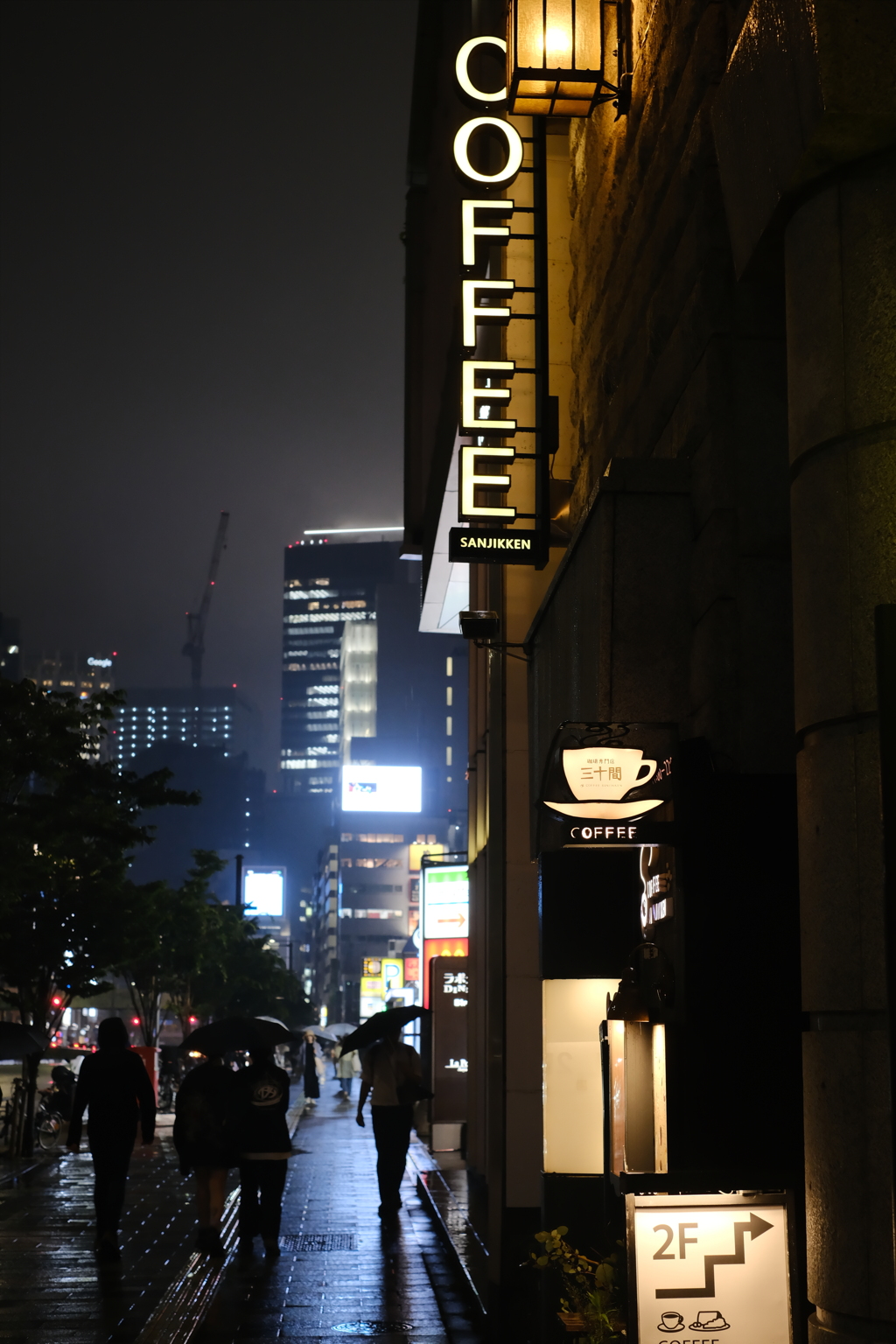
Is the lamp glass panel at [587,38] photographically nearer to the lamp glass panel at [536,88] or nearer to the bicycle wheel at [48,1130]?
the lamp glass panel at [536,88]

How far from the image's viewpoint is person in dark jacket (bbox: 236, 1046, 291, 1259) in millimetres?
12914

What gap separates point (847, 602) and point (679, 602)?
2.13 m

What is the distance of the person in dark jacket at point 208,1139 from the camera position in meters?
12.6

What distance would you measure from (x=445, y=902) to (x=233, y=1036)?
20.3m

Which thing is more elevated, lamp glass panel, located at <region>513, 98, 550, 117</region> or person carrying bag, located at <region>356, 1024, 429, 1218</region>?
lamp glass panel, located at <region>513, 98, 550, 117</region>

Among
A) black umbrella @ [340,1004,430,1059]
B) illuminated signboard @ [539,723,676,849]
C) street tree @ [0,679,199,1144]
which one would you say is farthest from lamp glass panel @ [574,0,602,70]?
street tree @ [0,679,199,1144]

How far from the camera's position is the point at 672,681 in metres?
7.14

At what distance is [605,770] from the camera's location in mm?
6520

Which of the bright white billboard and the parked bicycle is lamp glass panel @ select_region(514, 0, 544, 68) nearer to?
the parked bicycle

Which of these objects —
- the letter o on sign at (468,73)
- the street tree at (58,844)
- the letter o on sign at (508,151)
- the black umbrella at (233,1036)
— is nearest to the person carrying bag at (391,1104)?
the black umbrella at (233,1036)

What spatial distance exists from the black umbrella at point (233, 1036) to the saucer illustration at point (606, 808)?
8122 millimetres

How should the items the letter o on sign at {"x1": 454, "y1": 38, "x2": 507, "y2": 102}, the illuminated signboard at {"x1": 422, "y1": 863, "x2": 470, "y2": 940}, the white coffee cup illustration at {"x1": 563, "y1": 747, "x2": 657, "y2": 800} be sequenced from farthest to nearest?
the illuminated signboard at {"x1": 422, "y1": 863, "x2": 470, "y2": 940} < the letter o on sign at {"x1": 454, "y1": 38, "x2": 507, "y2": 102} < the white coffee cup illustration at {"x1": 563, "y1": 747, "x2": 657, "y2": 800}

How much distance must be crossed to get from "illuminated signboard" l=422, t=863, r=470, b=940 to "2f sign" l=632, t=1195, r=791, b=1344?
28567 mm

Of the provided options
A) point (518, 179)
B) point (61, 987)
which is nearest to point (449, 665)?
point (61, 987)
